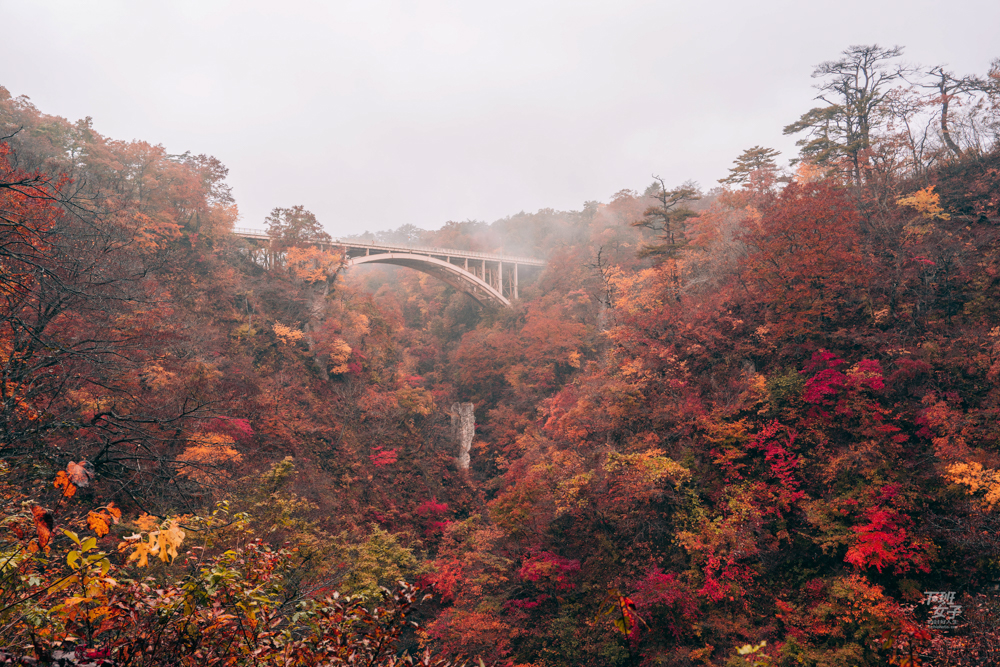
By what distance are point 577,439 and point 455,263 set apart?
22.5 m

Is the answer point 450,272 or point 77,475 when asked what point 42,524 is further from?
point 450,272

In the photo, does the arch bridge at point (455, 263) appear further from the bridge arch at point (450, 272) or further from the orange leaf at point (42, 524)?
the orange leaf at point (42, 524)

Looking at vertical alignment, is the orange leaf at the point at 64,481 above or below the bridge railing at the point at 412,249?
below

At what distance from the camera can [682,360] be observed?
1602cm

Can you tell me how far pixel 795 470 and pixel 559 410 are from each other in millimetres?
9011

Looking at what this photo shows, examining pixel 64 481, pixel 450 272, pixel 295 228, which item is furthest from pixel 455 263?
pixel 64 481

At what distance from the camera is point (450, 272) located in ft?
112

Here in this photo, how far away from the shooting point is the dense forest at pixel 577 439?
498 centimetres

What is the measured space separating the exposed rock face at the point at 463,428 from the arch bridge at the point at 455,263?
10887mm

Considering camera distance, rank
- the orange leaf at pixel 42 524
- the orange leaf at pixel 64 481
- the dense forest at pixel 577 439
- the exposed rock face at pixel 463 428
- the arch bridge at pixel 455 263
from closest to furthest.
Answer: the orange leaf at pixel 42 524
the orange leaf at pixel 64 481
the dense forest at pixel 577 439
the exposed rock face at pixel 463 428
the arch bridge at pixel 455 263

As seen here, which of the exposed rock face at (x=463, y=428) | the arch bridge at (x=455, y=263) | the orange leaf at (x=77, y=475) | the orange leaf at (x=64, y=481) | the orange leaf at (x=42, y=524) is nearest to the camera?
the orange leaf at (x=42, y=524)

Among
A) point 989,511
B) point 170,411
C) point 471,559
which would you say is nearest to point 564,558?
point 471,559

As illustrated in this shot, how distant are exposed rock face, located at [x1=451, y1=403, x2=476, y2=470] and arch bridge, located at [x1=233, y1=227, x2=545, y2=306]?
1089cm

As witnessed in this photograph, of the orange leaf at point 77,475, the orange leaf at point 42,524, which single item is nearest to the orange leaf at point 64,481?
the orange leaf at point 77,475
